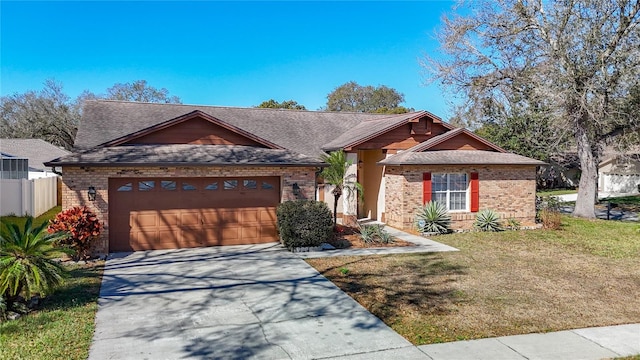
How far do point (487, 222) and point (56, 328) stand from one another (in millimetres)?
14550

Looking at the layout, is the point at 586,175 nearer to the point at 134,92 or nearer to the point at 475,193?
the point at 475,193

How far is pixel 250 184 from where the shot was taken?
14.4 meters

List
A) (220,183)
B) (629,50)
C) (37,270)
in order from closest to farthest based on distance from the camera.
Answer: (37,270)
(220,183)
(629,50)

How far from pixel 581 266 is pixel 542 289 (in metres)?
3.06

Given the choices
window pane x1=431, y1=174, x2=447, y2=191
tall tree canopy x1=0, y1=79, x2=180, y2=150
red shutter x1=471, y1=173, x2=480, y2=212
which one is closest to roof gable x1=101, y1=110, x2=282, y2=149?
window pane x1=431, y1=174, x2=447, y2=191

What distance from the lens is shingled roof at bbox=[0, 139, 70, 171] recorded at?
2942 centimetres

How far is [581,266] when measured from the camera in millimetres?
11922

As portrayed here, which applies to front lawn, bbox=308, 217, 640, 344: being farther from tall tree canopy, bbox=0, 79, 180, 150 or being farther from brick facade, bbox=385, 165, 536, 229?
tall tree canopy, bbox=0, 79, 180, 150

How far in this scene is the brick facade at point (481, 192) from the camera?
17.1 m

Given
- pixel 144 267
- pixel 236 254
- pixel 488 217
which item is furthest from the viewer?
pixel 488 217

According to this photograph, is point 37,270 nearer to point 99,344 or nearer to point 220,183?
point 99,344

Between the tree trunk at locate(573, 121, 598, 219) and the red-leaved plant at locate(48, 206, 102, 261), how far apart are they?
2055 cm

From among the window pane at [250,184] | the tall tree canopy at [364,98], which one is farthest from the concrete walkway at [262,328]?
the tall tree canopy at [364,98]

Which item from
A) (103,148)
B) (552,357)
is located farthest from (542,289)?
(103,148)
